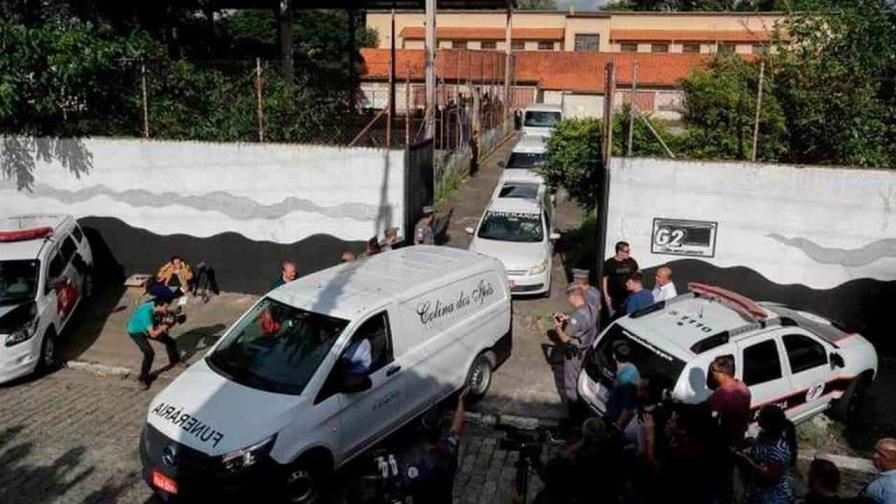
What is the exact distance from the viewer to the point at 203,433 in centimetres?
656

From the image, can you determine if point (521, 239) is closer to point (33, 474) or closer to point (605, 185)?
point (605, 185)

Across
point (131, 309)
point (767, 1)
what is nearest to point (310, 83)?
point (131, 309)

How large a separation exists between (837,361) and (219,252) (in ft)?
31.9

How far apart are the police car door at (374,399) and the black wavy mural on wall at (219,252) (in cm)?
524

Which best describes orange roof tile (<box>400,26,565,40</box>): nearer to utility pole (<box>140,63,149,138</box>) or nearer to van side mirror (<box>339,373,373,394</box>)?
utility pole (<box>140,63,149,138</box>)

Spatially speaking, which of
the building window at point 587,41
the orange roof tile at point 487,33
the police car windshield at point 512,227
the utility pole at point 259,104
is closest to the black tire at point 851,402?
the police car windshield at point 512,227

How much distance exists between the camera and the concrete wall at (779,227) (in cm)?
1088

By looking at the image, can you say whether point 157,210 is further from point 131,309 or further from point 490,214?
point 490,214

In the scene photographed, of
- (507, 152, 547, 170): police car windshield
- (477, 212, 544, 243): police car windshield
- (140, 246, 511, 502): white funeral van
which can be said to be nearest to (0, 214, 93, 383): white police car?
(140, 246, 511, 502): white funeral van

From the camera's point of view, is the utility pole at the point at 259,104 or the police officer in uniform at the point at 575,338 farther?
the utility pole at the point at 259,104

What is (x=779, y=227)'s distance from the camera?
36.7ft

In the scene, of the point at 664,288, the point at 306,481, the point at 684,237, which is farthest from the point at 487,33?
the point at 306,481

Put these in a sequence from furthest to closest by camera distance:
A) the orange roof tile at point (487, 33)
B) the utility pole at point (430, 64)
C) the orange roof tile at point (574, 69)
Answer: the orange roof tile at point (487, 33), the orange roof tile at point (574, 69), the utility pole at point (430, 64)

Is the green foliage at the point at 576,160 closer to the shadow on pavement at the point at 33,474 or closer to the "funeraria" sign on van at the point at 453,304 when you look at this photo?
the "funeraria" sign on van at the point at 453,304
